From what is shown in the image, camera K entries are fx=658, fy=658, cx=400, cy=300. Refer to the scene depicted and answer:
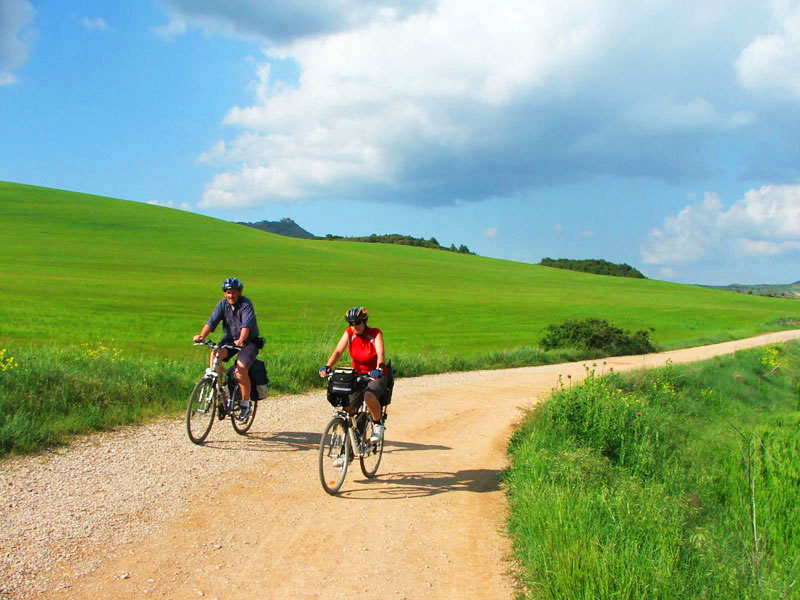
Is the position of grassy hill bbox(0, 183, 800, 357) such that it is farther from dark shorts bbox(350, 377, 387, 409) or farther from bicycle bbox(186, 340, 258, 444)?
dark shorts bbox(350, 377, 387, 409)

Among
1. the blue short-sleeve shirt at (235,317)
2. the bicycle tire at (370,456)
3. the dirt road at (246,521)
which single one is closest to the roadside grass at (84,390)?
the dirt road at (246,521)

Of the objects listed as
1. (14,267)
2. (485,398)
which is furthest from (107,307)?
(485,398)

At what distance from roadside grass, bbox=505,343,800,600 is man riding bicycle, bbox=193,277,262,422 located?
12.2 ft

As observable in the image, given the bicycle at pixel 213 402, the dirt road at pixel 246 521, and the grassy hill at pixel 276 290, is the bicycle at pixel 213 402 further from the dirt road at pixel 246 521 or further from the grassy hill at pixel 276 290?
the grassy hill at pixel 276 290

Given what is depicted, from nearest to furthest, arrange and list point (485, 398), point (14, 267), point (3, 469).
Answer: point (3, 469) < point (485, 398) < point (14, 267)

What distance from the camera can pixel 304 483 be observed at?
730cm

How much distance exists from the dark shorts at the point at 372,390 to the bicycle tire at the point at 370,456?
0.36 meters

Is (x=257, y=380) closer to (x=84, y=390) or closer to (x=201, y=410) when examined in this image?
(x=201, y=410)

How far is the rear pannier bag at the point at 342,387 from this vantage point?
7297 millimetres

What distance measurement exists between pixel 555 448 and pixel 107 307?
100 ft

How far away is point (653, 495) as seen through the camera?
7.09 meters

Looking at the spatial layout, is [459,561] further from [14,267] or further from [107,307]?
[14,267]

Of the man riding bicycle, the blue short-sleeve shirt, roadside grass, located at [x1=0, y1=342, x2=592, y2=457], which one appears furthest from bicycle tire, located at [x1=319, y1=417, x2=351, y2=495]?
roadside grass, located at [x1=0, y1=342, x2=592, y2=457]

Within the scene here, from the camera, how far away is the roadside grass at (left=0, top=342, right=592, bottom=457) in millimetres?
8125
